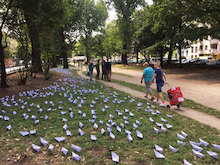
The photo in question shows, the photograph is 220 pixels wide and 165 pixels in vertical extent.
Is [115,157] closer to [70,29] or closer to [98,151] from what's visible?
[98,151]

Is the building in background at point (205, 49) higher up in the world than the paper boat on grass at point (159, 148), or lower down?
higher up

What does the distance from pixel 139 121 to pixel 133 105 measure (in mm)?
1976

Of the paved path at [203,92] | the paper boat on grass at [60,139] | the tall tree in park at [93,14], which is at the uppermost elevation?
the tall tree in park at [93,14]

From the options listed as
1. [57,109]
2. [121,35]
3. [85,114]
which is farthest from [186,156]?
[121,35]

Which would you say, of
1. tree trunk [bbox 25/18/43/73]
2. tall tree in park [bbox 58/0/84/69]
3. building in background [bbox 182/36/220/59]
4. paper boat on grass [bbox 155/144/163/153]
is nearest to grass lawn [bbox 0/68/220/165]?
paper boat on grass [bbox 155/144/163/153]

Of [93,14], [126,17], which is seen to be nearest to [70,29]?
[126,17]

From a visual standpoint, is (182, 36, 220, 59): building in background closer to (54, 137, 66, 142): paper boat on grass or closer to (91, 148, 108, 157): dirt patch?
(91, 148, 108, 157): dirt patch

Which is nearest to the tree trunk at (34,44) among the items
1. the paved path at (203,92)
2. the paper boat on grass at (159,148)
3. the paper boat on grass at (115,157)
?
the paved path at (203,92)

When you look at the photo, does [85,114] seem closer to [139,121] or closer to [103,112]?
[103,112]

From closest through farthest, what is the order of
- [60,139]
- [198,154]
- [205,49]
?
[198,154] < [60,139] < [205,49]

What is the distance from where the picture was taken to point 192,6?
17.4 metres

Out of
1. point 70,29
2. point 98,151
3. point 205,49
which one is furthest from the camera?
point 205,49

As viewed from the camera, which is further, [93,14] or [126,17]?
[93,14]

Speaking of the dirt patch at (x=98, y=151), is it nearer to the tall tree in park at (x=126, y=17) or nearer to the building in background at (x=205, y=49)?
the tall tree in park at (x=126, y=17)
